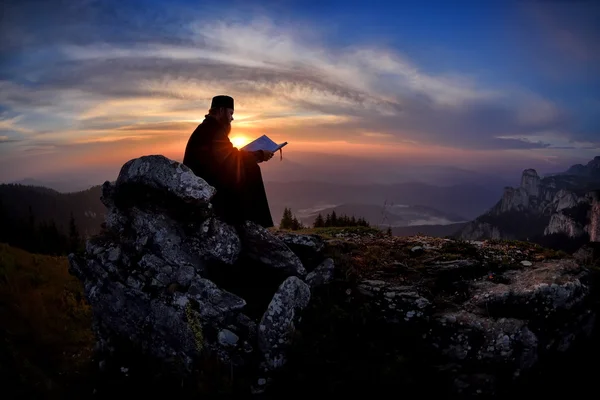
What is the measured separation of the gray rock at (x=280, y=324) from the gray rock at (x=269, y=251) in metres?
1.26

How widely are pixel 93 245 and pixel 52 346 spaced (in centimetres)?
271

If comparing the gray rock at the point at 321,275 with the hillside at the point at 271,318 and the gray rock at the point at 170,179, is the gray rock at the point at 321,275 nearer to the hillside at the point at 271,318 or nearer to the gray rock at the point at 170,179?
the hillside at the point at 271,318

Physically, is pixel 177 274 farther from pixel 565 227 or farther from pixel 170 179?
pixel 565 227

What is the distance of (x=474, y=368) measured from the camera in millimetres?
6613

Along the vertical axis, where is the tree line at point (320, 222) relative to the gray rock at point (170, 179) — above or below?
below

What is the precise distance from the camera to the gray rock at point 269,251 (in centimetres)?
883

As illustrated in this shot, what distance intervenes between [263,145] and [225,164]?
1259 mm

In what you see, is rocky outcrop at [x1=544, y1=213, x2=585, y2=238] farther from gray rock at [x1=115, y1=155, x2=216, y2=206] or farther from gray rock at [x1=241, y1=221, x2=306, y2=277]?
gray rock at [x1=115, y1=155, x2=216, y2=206]

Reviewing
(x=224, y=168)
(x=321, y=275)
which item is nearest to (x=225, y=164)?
(x=224, y=168)

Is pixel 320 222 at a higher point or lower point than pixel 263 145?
lower

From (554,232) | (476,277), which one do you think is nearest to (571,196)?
Answer: (554,232)

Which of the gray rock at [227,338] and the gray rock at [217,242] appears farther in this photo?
the gray rock at [217,242]

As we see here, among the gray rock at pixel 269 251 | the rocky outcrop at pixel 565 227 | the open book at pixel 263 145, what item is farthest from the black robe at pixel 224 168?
the rocky outcrop at pixel 565 227

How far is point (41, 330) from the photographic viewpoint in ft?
30.3
